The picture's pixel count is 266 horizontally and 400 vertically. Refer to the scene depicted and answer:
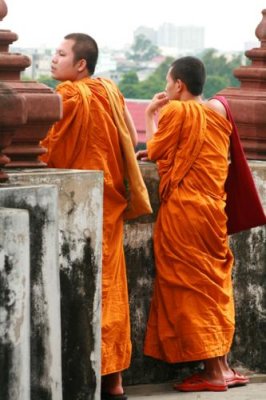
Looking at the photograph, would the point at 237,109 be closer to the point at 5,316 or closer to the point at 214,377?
the point at 214,377

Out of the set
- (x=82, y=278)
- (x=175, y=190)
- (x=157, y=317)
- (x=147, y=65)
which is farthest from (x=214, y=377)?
(x=147, y=65)

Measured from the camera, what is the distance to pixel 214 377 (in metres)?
6.25

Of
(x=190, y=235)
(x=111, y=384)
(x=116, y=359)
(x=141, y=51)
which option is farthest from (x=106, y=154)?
(x=141, y=51)

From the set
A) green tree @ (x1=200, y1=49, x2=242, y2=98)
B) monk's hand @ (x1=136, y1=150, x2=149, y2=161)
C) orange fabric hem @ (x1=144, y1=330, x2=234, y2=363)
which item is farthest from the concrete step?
green tree @ (x1=200, y1=49, x2=242, y2=98)

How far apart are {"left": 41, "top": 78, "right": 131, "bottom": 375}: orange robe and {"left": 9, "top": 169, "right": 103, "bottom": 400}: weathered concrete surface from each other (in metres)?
0.36

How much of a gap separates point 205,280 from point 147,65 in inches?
5265

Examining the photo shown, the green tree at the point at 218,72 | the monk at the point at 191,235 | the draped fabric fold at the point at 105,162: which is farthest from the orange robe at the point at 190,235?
the green tree at the point at 218,72

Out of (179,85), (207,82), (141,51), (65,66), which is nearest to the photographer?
(65,66)

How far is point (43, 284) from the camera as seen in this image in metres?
4.70

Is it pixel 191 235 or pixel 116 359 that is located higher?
pixel 191 235

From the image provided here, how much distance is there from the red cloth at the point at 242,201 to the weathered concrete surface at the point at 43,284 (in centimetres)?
179

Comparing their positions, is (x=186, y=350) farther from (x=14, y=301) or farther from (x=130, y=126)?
(x=14, y=301)

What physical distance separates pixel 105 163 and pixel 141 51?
147 m

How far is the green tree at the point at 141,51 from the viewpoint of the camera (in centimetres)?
14938
